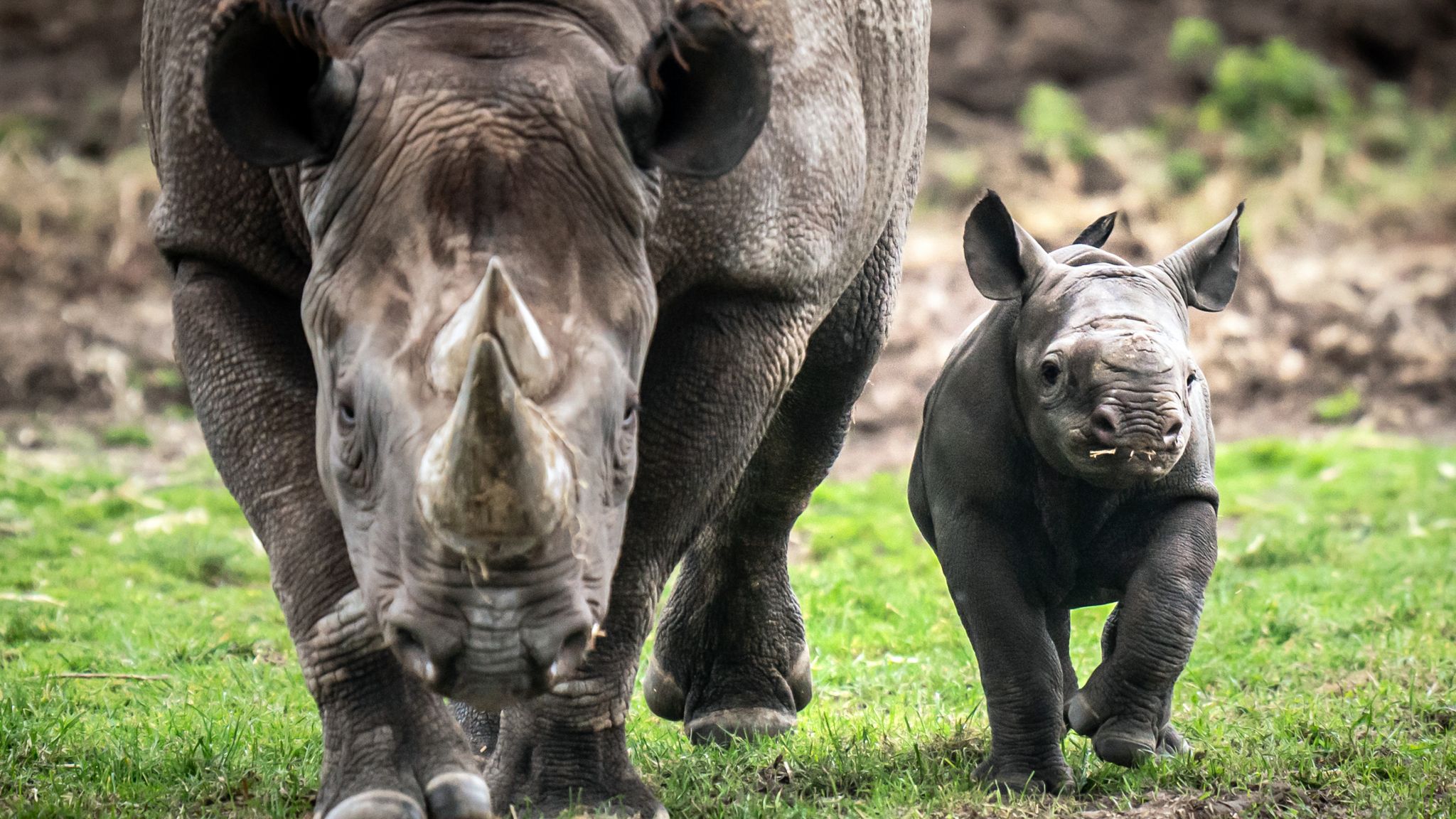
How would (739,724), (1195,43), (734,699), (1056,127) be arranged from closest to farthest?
(739,724) → (734,699) → (1056,127) → (1195,43)

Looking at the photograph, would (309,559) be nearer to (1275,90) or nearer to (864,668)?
(864,668)

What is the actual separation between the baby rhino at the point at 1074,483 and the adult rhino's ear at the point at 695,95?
133 cm

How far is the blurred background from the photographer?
12.4m

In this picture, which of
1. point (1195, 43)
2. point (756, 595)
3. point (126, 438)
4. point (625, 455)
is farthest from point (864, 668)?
point (1195, 43)

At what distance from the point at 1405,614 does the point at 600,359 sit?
4.63 m

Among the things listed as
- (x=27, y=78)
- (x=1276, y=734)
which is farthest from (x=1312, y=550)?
(x=27, y=78)

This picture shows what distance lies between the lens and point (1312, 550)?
8.85m

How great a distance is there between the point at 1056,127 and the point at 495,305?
12.7 m

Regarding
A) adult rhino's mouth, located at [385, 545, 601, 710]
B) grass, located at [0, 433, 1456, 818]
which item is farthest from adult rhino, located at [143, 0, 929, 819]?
grass, located at [0, 433, 1456, 818]

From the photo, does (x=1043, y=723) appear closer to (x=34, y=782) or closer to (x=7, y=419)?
(x=34, y=782)

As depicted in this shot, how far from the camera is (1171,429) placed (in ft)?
15.8

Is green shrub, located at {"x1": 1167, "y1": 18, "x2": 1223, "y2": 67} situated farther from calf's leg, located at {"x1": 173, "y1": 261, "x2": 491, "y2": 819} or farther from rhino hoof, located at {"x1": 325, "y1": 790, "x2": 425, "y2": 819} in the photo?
rhino hoof, located at {"x1": 325, "y1": 790, "x2": 425, "y2": 819}

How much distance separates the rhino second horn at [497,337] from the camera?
3.52 meters

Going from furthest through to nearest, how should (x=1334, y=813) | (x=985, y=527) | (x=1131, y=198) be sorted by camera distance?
(x=1131, y=198) < (x=985, y=527) < (x=1334, y=813)
